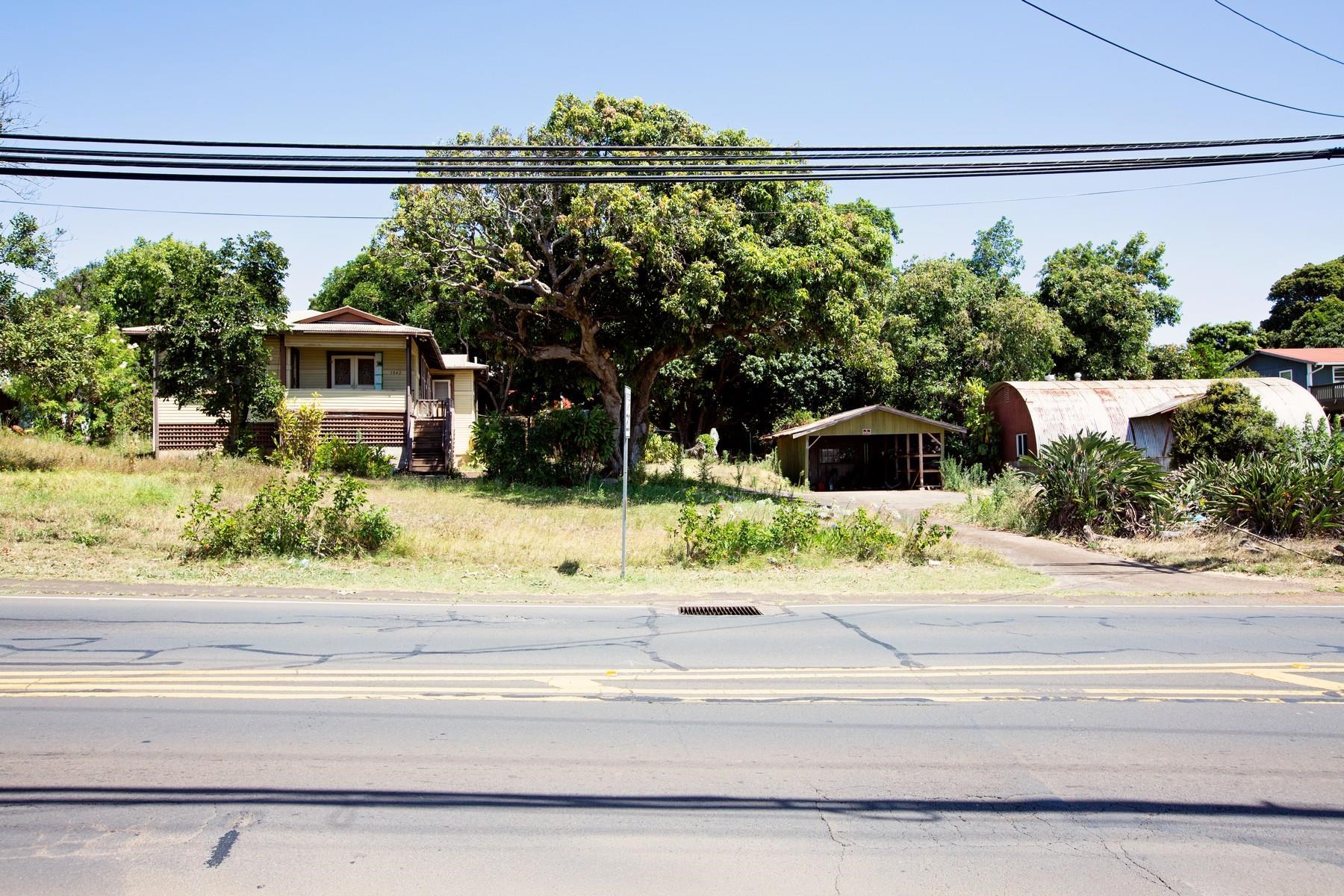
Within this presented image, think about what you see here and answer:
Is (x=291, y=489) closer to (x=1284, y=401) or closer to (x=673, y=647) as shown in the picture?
(x=673, y=647)

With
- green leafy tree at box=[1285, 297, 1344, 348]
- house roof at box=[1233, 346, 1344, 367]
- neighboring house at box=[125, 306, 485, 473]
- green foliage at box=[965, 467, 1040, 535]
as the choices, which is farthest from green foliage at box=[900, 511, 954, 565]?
green leafy tree at box=[1285, 297, 1344, 348]

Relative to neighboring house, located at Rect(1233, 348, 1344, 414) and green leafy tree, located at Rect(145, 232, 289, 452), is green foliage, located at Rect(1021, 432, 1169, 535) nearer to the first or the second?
green leafy tree, located at Rect(145, 232, 289, 452)

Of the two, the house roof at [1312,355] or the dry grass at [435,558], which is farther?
the house roof at [1312,355]

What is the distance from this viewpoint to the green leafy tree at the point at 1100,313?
50219 mm

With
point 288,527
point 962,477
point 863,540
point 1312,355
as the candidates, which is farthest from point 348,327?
point 1312,355

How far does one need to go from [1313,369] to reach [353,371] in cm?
4832

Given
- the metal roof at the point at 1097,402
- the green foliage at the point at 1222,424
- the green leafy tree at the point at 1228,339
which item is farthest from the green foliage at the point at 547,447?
the green leafy tree at the point at 1228,339

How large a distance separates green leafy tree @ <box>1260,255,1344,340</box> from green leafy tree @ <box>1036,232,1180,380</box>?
2418 centimetres

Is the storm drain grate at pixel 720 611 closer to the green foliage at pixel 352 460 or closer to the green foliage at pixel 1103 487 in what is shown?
the green foliage at pixel 1103 487

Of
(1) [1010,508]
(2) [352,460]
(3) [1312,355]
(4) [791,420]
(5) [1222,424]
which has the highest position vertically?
(3) [1312,355]

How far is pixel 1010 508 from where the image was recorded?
22.3 metres

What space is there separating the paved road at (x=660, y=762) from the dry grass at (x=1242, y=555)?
6.84 metres

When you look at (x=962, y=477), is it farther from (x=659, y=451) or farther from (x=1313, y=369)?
(x=1313, y=369)

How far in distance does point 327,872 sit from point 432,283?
23492 millimetres
